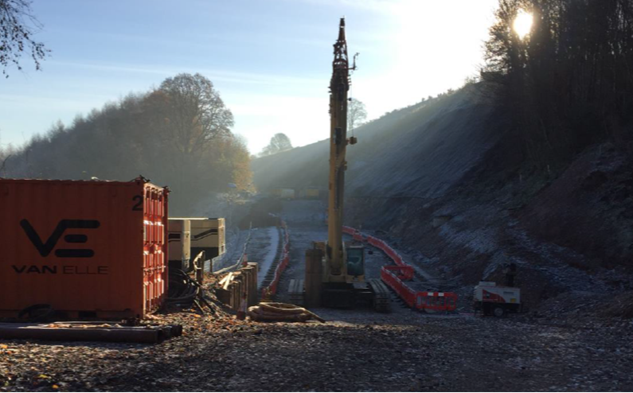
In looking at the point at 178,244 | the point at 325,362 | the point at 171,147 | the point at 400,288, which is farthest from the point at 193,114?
the point at 325,362

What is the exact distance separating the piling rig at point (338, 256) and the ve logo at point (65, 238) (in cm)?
1106

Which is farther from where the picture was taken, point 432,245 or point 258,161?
point 258,161

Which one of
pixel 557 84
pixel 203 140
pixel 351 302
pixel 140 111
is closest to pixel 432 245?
pixel 557 84

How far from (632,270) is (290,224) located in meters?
46.6

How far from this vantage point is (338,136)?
74.8 ft

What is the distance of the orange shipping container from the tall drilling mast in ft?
34.2

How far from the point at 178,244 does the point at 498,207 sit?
2627 cm

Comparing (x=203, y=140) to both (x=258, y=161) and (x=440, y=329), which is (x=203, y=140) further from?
(x=258, y=161)

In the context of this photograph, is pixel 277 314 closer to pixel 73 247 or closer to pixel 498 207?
pixel 73 247

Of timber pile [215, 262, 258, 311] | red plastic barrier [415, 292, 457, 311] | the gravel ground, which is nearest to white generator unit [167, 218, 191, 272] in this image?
timber pile [215, 262, 258, 311]

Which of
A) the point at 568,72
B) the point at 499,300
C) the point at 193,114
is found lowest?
the point at 499,300

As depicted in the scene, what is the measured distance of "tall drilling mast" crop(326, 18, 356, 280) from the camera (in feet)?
75.0

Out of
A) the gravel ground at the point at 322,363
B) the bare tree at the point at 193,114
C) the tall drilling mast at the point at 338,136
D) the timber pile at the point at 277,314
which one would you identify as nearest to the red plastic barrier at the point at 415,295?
the tall drilling mast at the point at 338,136

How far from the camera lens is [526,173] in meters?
42.5
